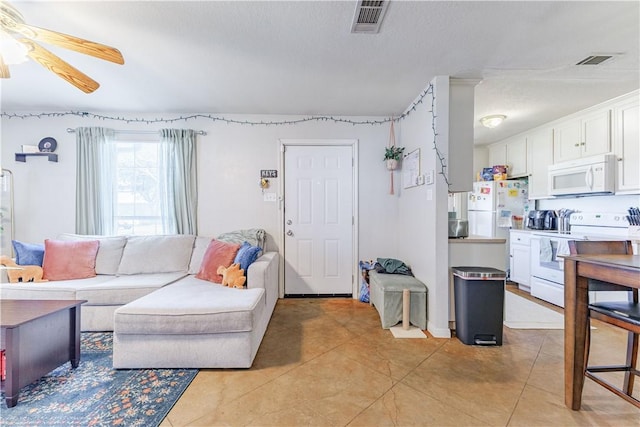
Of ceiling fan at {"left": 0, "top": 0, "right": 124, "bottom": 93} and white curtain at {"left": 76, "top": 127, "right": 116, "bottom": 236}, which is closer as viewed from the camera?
ceiling fan at {"left": 0, "top": 0, "right": 124, "bottom": 93}

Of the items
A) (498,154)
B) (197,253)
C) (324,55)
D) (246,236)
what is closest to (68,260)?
(197,253)

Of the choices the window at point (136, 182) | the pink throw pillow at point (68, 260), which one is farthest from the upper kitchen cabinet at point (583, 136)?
the pink throw pillow at point (68, 260)

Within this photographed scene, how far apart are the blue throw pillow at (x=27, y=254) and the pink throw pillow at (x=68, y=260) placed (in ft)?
0.30

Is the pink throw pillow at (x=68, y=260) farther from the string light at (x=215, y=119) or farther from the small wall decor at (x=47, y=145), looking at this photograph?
the string light at (x=215, y=119)

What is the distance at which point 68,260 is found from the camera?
9.32ft

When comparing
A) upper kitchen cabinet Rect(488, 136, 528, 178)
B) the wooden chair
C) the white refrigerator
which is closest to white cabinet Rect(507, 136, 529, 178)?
upper kitchen cabinet Rect(488, 136, 528, 178)

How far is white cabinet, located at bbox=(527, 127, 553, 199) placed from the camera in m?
3.94

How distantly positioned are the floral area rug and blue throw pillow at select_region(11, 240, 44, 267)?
1.44 m

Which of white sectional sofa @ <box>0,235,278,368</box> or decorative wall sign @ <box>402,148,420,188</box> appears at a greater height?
decorative wall sign @ <box>402,148,420,188</box>

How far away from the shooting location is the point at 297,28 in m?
1.92

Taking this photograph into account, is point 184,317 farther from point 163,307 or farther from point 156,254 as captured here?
point 156,254

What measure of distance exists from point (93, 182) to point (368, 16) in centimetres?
363

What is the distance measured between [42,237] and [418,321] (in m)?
4.59

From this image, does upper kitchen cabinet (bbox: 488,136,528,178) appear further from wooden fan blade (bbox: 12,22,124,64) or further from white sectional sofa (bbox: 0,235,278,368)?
wooden fan blade (bbox: 12,22,124,64)
